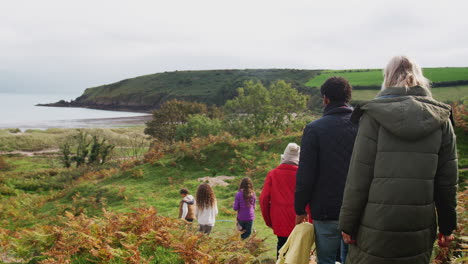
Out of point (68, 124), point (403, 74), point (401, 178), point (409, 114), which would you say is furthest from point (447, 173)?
point (68, 124)

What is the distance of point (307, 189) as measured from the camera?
398 cm

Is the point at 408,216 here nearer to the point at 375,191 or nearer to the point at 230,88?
the point at 375,191

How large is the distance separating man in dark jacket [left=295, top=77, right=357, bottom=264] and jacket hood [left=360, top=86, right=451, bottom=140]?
3.31 ft

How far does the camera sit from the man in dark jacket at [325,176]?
3.99 meters

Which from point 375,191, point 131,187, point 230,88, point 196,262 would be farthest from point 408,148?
point 230,88

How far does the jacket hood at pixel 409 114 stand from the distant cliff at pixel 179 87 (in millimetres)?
123429

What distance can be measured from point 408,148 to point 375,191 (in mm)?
455

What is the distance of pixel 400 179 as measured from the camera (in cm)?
290

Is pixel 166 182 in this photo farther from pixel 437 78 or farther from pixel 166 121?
pixel 437 78

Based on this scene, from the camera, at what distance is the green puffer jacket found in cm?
290

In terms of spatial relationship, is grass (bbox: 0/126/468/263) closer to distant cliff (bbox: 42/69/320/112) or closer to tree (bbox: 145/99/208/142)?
tree (bbox: 145/99/208/142)

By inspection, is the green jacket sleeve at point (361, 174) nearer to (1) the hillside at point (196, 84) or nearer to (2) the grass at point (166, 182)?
(2) the grass at point (166, 182)

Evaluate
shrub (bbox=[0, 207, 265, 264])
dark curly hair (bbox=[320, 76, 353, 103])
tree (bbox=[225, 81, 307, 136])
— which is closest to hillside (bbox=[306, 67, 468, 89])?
tree (bbox=[225, 81, 307, 136])

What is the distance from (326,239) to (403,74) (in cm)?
205
